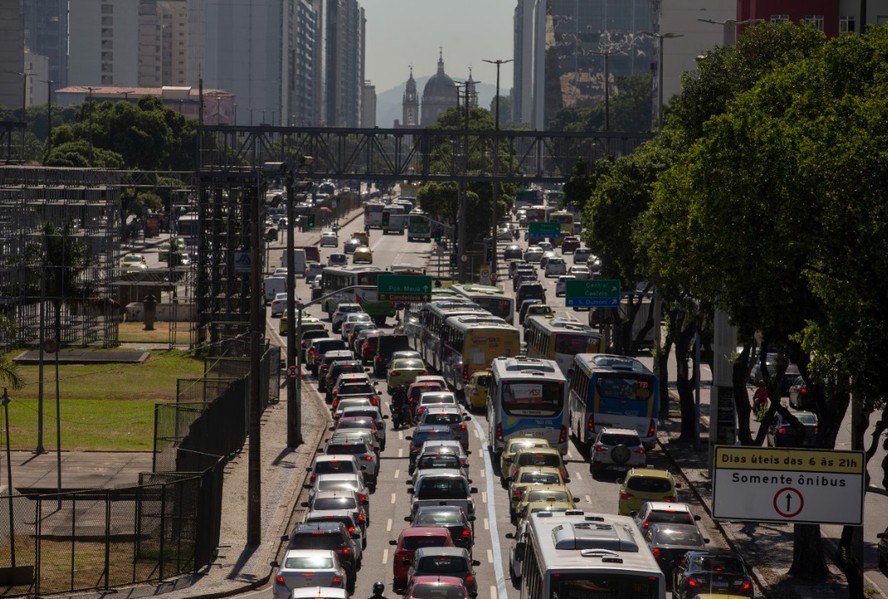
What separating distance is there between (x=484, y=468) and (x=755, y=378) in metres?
21.4

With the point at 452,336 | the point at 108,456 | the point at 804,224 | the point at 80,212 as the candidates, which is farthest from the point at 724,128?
the point at 80,212

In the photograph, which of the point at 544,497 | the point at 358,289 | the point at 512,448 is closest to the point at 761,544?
the point at 544,497

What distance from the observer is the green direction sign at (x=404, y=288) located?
76.5m

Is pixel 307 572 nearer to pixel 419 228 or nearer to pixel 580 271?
pixel 580 271

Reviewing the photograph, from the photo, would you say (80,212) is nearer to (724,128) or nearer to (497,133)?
(497,133)

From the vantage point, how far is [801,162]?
86.8 ft

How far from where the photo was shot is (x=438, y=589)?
84.8 feet

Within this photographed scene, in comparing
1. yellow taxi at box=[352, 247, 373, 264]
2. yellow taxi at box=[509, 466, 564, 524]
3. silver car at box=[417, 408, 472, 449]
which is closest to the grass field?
silver car at box=[417, 408, 472, 449]

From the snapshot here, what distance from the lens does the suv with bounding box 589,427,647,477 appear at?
143 ft

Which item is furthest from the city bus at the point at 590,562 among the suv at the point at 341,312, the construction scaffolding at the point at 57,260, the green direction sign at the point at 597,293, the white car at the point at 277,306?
the white car at the point at 277,306

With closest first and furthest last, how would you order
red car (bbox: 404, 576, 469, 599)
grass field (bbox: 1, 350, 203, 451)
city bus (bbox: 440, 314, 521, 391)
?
red car (bbox: 404, 576, 469, 599), grass field (bbox: 1, 350, 203, 451), city bus (bbox: 440, 314, 521, 391)

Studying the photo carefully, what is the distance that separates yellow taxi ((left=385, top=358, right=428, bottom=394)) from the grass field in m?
8.60

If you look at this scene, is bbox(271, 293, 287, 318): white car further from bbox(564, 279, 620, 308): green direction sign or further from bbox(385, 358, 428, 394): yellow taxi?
bbox(385, 358, 428, 394): yellow taxi

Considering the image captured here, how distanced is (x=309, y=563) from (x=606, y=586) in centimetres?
846
